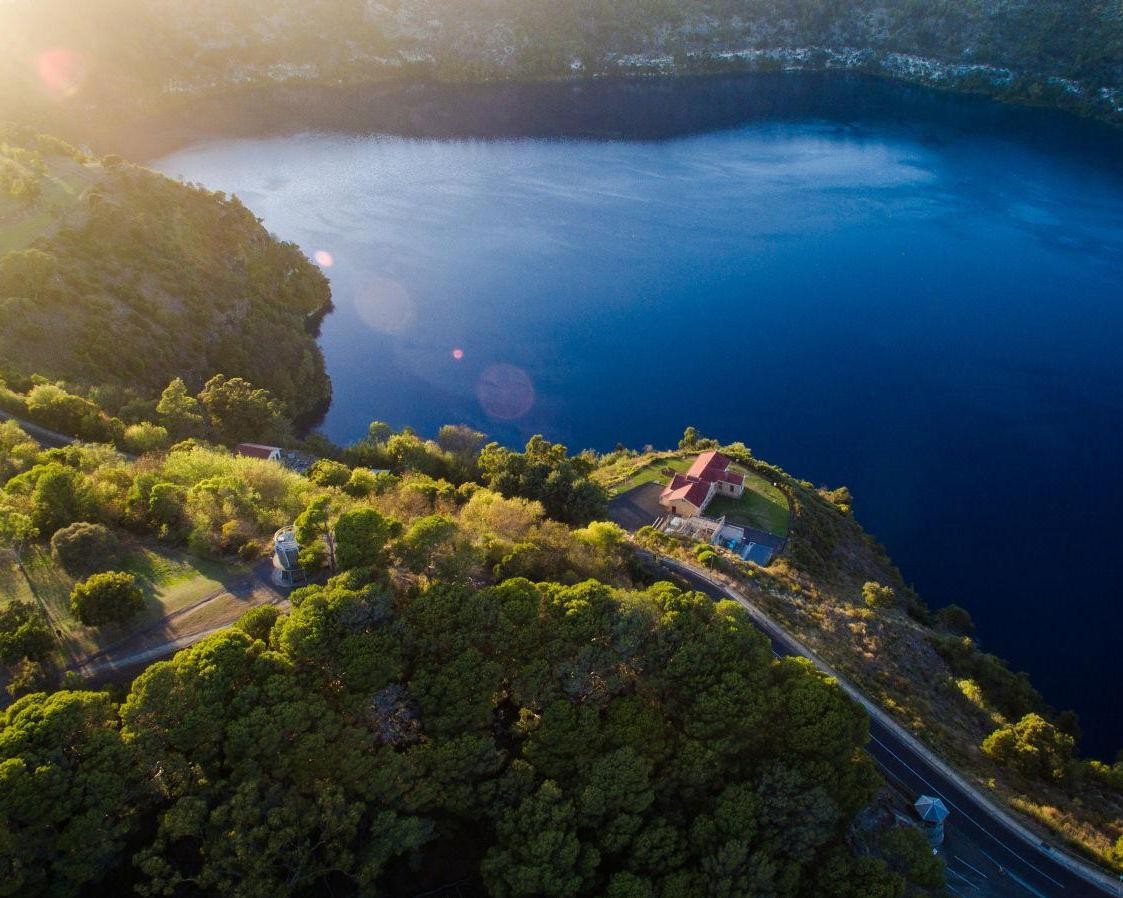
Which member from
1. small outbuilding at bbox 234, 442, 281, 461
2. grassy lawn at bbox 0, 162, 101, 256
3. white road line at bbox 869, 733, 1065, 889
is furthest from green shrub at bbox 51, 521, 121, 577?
grassy lawn at bbox 0, 162, 101, 256

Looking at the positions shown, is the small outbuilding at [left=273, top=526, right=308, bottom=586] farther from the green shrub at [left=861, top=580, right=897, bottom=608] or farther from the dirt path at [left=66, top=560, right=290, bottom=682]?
the green shrub at [left=861, top=580, right=897, bottom=608]

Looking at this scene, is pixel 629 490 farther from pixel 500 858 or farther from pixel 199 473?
pixel 500 858

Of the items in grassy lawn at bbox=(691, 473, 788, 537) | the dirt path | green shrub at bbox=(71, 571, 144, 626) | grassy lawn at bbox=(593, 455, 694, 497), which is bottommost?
grassy lawn at bbox=(593, 455, 694, 497)

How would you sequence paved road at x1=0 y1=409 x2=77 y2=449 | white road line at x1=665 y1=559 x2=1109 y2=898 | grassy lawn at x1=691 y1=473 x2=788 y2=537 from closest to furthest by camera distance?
1. white road line at x1=665 y1=559 x2=1109 y2=898
2. paved road at x1=0 y1=409 x2=77 y2=449
3. grassy lawn at x1=691 y1=473 x2=788 y2=537

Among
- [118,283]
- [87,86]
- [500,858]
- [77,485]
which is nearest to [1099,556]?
[500,858]

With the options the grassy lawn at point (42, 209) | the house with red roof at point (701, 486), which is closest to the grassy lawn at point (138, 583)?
the house with red roof at point (701, 486)

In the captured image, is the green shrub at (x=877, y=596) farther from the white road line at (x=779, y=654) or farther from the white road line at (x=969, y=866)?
the white road line at (x=969, y=866)
